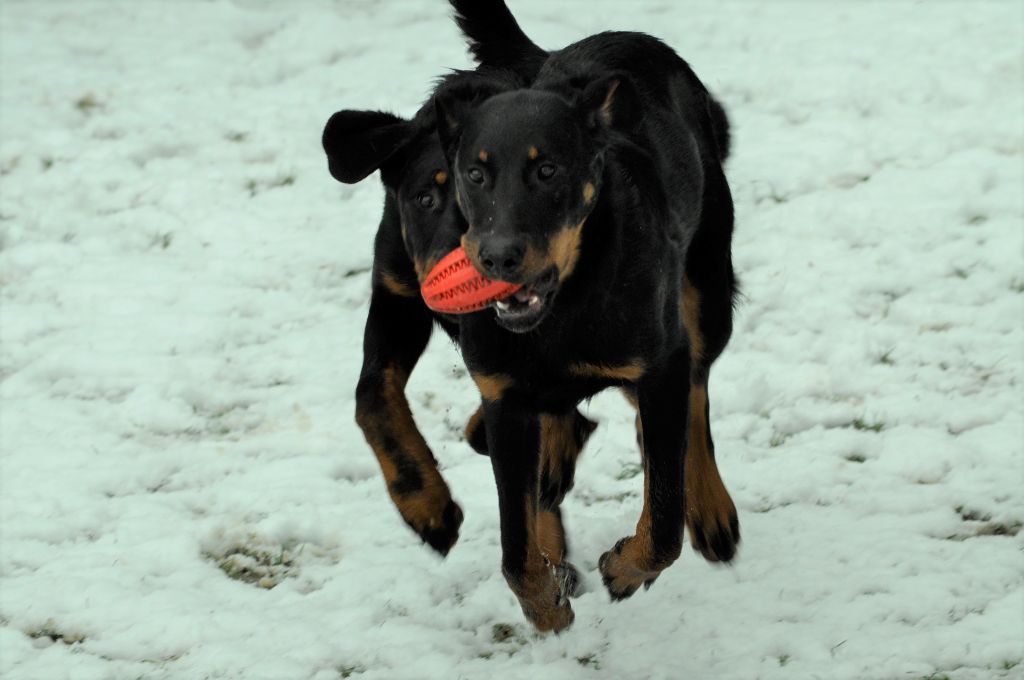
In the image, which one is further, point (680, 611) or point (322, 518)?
point (322, 518)

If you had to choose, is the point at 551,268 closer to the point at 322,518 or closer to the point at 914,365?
the point at 322,518

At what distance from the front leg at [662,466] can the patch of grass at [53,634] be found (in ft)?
5.23

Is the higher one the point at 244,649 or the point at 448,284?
the point at 448,284

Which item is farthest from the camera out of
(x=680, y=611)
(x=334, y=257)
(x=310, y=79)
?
(x=310, y=79)

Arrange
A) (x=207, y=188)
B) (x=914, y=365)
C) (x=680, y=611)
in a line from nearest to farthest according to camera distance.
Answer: (x=680, y=611) < (x=914, y=365) < (x=207, y=188)

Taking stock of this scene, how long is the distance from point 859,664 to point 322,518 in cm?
187

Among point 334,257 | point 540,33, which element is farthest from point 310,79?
point 334,257

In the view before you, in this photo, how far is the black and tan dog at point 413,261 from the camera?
3869 mm

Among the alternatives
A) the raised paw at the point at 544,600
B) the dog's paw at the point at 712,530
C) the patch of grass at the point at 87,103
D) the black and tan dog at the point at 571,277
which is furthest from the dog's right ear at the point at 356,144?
the patch of grass at the point at 87,103

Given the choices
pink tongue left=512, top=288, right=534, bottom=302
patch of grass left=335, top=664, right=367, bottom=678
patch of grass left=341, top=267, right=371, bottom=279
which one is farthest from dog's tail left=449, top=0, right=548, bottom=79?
patch of grass left=341, top=267, right=371, bottom=279

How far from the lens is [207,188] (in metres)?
7.35

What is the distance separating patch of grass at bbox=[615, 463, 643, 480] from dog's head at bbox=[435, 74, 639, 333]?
169cm

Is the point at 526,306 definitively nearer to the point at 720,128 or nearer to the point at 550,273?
the point at 550,273

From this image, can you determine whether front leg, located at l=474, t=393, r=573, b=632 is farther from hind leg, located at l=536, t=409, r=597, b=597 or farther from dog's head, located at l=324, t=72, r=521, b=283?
dog's head, located at l=324, t=72, r=521, b=283
